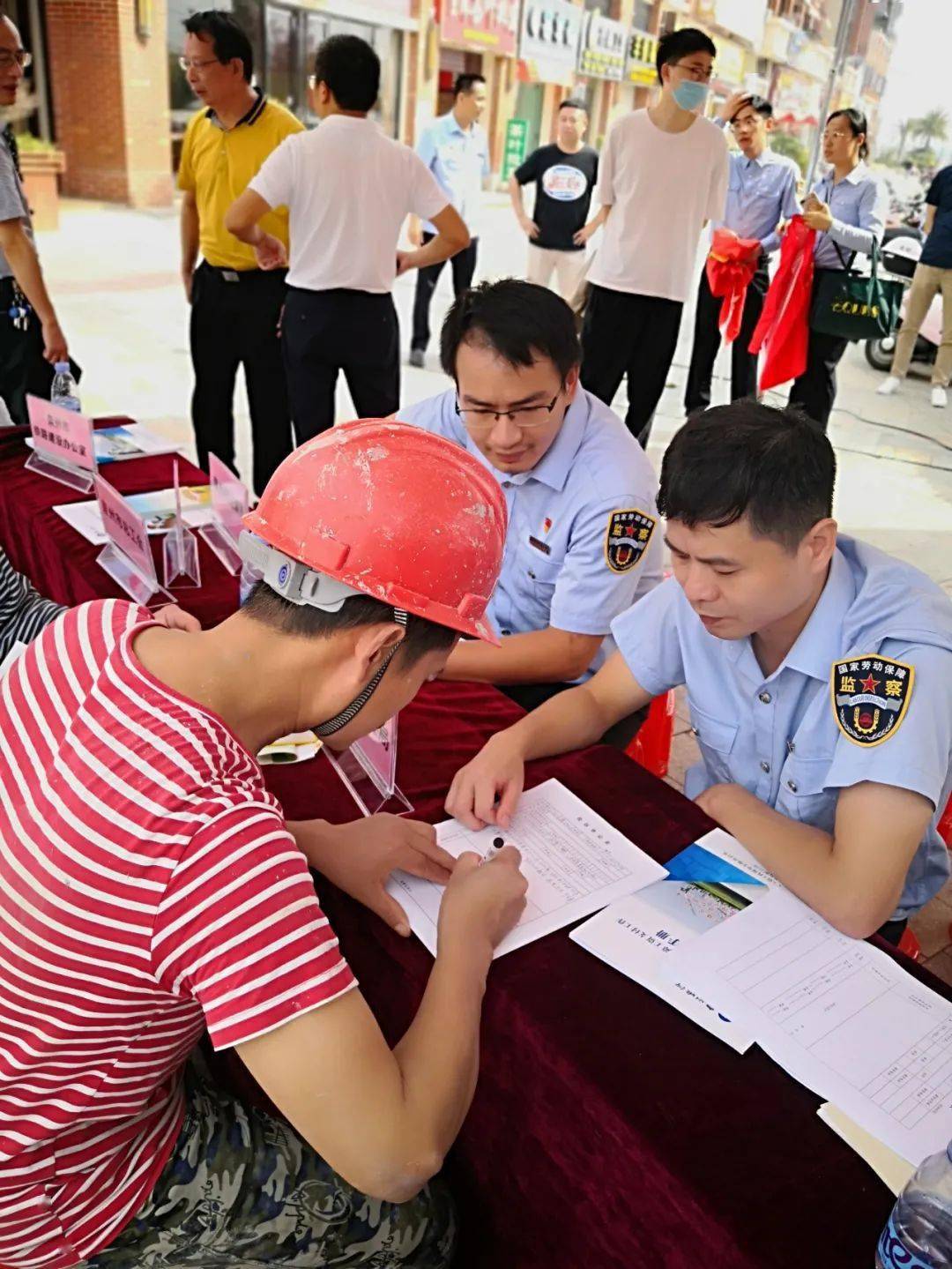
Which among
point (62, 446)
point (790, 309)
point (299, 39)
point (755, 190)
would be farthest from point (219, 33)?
point (299, 39)

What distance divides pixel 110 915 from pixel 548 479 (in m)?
1.23

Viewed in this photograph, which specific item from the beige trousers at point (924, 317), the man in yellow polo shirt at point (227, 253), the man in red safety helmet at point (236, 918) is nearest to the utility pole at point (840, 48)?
the beige trousers at point (924, 317)

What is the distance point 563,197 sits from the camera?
217 inches

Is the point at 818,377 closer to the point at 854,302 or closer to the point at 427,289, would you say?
the point at 854,302

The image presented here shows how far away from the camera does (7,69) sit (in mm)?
2758

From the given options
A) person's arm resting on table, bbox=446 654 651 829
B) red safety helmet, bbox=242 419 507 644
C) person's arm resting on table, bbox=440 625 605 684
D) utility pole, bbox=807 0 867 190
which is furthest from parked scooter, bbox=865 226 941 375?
red safety helmet, bbox=242 419 507 644

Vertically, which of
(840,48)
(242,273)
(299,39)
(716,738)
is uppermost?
(840,48)

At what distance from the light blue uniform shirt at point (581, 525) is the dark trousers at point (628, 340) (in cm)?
217

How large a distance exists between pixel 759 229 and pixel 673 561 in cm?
402

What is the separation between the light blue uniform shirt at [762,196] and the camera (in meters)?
4.49

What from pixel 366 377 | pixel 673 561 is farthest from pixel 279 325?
pixel 673 561

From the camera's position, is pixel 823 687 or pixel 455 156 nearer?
pixel 823 687

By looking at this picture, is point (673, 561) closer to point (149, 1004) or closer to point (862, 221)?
point (149, 1004)

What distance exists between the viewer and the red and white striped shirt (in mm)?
663
